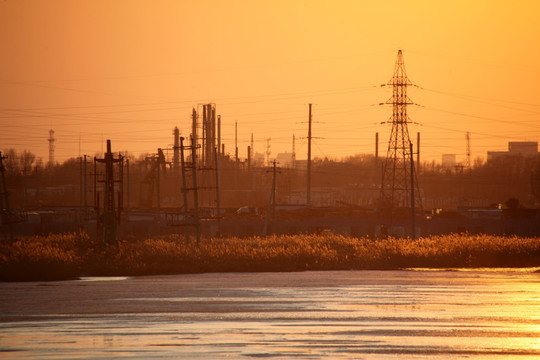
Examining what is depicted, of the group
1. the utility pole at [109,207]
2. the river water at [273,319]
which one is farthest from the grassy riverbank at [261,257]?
the river water at [273,319]

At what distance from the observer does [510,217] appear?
299ft

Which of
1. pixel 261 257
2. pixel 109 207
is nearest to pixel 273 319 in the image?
pixel 261 257

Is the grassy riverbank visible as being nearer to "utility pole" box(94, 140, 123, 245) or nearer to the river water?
"utility pole" box(94, 140, 123, 245)

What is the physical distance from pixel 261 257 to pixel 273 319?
24296mm

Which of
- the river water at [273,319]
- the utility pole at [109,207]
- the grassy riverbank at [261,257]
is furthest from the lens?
the utility pole at [109,207]

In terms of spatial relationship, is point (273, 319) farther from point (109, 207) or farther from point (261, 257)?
point (109, 207)

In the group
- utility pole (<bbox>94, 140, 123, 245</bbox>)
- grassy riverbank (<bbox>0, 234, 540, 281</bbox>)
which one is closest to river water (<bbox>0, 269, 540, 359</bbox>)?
grassy riverbank (<bbox>0, 234, 540, 281</bbox>)

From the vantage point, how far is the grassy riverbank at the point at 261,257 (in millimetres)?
39906

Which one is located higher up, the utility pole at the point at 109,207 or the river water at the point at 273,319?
the utility pole at the point at 109,207

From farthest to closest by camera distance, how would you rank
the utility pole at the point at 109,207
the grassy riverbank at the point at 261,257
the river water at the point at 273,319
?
the utility pole at the point at 109,207, the grassy riverbank at the point at 261,257, the river water at the point at 273,319

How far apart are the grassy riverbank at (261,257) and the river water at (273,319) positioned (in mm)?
6036

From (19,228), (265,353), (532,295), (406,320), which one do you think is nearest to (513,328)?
(406,320)

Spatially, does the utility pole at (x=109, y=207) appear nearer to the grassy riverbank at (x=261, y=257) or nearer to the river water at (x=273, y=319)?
the grassy riverbank at (x=261, y=257)

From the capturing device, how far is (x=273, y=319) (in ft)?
68.7
